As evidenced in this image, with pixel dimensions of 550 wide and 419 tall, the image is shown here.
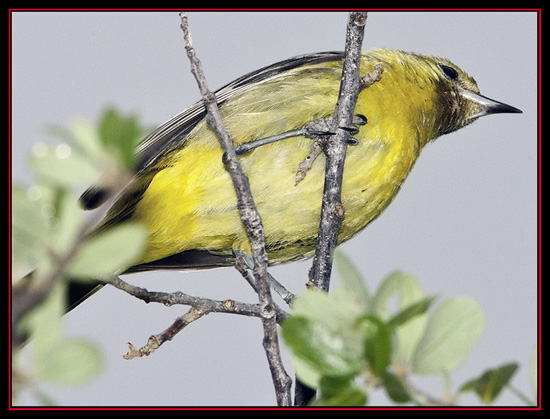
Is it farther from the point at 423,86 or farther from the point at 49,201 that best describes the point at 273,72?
the point at 49,201

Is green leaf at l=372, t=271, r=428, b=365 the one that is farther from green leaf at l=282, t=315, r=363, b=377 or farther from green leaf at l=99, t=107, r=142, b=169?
green leaf at l=99, t=107, r=142, b=169

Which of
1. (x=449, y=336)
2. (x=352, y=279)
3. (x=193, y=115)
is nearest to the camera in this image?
(x=449, y=336)

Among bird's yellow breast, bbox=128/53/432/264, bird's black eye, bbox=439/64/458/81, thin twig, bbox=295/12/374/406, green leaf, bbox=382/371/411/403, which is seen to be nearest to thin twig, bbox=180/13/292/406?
thin twig, bbox=295/12/374/406

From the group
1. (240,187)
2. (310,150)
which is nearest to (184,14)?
(240,187)

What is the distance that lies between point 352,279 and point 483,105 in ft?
12.5

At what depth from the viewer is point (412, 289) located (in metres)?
1.37

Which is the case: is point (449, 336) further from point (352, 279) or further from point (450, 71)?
point (450, 71)

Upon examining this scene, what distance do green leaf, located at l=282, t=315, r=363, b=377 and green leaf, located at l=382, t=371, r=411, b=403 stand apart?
5 cm

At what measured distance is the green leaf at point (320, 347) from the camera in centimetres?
113

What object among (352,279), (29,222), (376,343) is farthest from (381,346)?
(29,222)

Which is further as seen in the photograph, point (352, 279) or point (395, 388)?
point (352, 279)

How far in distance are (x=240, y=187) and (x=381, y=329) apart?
1639 millimetres

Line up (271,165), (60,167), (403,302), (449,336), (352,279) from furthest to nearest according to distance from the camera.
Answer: (271,165)
(352,279)
(403,302)
(449,336)
(60,167)

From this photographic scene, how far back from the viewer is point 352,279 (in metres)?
1.47
